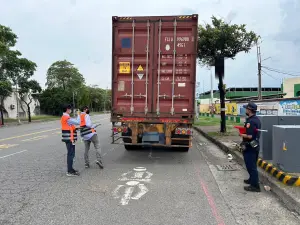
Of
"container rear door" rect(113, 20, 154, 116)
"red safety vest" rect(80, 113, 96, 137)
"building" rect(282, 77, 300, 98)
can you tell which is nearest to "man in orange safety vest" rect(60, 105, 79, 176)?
"red safety vest" rect(80, 113, 96, 137)

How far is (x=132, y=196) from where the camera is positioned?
5504 millimetres

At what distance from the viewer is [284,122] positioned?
7734mm

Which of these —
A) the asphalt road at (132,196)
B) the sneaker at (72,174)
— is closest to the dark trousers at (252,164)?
the asphalt road at (132,196)

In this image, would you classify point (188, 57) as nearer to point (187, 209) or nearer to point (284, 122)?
point (284, 122)

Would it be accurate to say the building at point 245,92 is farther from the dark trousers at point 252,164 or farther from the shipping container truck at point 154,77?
the dark trousers at point 252,164

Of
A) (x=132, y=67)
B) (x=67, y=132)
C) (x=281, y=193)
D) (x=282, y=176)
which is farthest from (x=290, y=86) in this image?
(x=67, y=132)

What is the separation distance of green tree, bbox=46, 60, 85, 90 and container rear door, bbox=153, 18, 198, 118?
230 feet

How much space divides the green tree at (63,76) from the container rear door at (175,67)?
70.0 meters

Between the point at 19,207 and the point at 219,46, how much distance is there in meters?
12.1

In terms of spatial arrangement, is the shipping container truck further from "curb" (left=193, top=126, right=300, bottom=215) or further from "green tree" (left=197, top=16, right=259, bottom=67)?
"green tree" (left=197, top=16, right=259, bottom=67)

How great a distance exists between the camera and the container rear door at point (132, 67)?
28.9 ft

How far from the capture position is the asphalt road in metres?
4.48

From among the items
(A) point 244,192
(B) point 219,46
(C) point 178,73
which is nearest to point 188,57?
(C) point 178,73

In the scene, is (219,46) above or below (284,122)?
above
